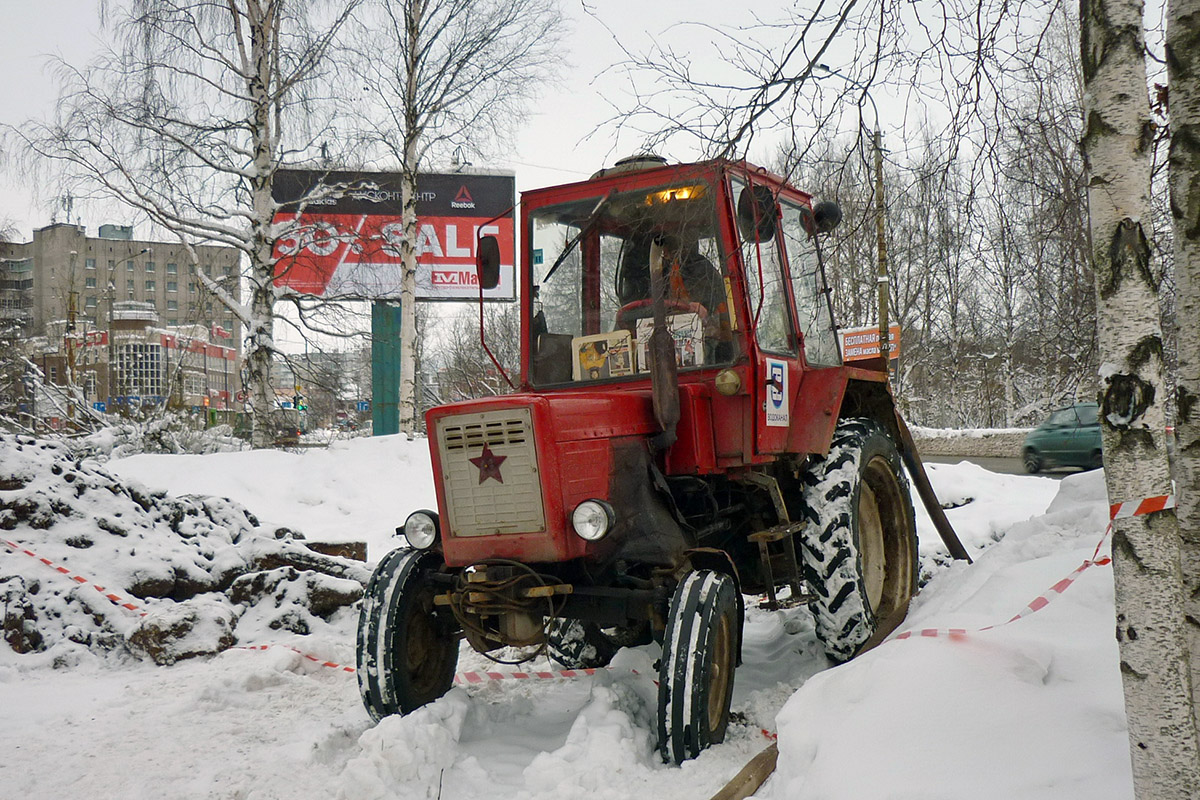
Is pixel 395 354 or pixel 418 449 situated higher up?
pixel 395 354

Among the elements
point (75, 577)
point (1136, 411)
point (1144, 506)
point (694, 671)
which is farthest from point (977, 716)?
point (75, 577)

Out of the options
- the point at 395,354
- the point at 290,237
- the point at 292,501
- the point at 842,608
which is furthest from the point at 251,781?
the point at 395,354

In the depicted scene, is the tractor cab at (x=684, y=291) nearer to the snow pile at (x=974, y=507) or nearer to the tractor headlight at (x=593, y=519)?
the tractor headlight at (x=593, y=519)

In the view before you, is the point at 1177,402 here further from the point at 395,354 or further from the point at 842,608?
the point at 395,354

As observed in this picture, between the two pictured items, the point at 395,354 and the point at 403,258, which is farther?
the point at 395,354

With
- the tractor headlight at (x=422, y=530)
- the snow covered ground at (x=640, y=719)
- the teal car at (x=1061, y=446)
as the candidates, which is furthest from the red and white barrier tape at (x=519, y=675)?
the teal car at (x=1061, y=446)

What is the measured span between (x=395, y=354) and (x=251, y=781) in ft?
52.4

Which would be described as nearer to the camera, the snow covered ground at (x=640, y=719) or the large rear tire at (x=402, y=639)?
the snow covered ground at (x=640, y=719)

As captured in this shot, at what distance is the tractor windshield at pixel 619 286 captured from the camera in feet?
14.7

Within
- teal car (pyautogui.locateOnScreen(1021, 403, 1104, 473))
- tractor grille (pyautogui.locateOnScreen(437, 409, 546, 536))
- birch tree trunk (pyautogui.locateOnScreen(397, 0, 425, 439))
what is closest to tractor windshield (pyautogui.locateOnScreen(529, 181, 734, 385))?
tractor grille (pyautogui.locateOnScreen(437, 409, 546, 536))

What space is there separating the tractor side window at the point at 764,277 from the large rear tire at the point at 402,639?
1.92m

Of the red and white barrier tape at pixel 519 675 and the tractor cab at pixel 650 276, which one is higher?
the tractor cab at pixel 650 276

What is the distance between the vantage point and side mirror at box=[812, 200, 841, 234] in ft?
15.5

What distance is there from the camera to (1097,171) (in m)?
2.32
